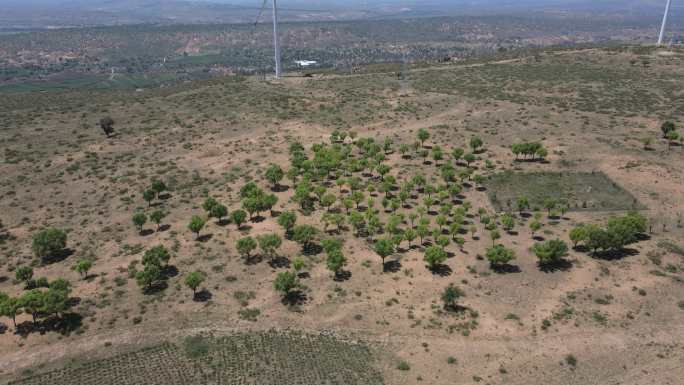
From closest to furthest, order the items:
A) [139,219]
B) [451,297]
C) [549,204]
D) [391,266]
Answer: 1. [451,297]
2. [391,266]
3. [139,219]
4. [549,204]

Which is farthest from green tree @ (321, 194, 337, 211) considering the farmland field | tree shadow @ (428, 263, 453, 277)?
tree shadow @ (428, 263, 453, 277)

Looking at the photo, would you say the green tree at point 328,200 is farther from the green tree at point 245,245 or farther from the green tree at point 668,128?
the green tree at point 668,128

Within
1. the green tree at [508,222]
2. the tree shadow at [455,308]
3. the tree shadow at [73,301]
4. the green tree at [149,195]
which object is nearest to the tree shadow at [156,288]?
the tree shadow at [73,301]

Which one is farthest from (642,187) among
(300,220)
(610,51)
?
(610,51)

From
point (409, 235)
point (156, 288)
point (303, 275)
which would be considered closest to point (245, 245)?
point (303, 275)

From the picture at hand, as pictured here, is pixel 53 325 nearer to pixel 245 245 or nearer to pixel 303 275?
pixel 245 245
